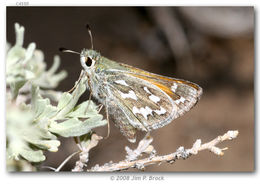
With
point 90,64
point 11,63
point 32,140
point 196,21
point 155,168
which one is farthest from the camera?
point 196,21

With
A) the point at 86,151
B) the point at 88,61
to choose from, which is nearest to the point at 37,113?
the point at 86,151

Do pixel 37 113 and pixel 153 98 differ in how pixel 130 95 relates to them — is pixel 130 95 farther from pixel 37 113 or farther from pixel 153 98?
pixel 37 113

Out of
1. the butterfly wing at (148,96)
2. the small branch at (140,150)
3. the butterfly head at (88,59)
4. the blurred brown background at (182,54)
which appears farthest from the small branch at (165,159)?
the blurred brown background at (182,54)

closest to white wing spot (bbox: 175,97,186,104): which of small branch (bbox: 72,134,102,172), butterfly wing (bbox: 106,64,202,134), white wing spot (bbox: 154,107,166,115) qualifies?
butterfly wing (bbox: 106,64,202,134)

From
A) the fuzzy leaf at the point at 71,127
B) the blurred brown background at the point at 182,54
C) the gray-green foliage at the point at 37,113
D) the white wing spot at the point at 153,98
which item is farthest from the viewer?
the blurred brown background at the point at 182,54

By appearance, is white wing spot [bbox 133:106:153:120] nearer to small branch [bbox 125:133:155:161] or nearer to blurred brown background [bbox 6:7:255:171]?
small branch [bbox 125:133:155:161]

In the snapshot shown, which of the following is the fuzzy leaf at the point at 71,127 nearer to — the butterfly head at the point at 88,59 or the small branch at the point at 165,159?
the small branch at the point at 165,159
